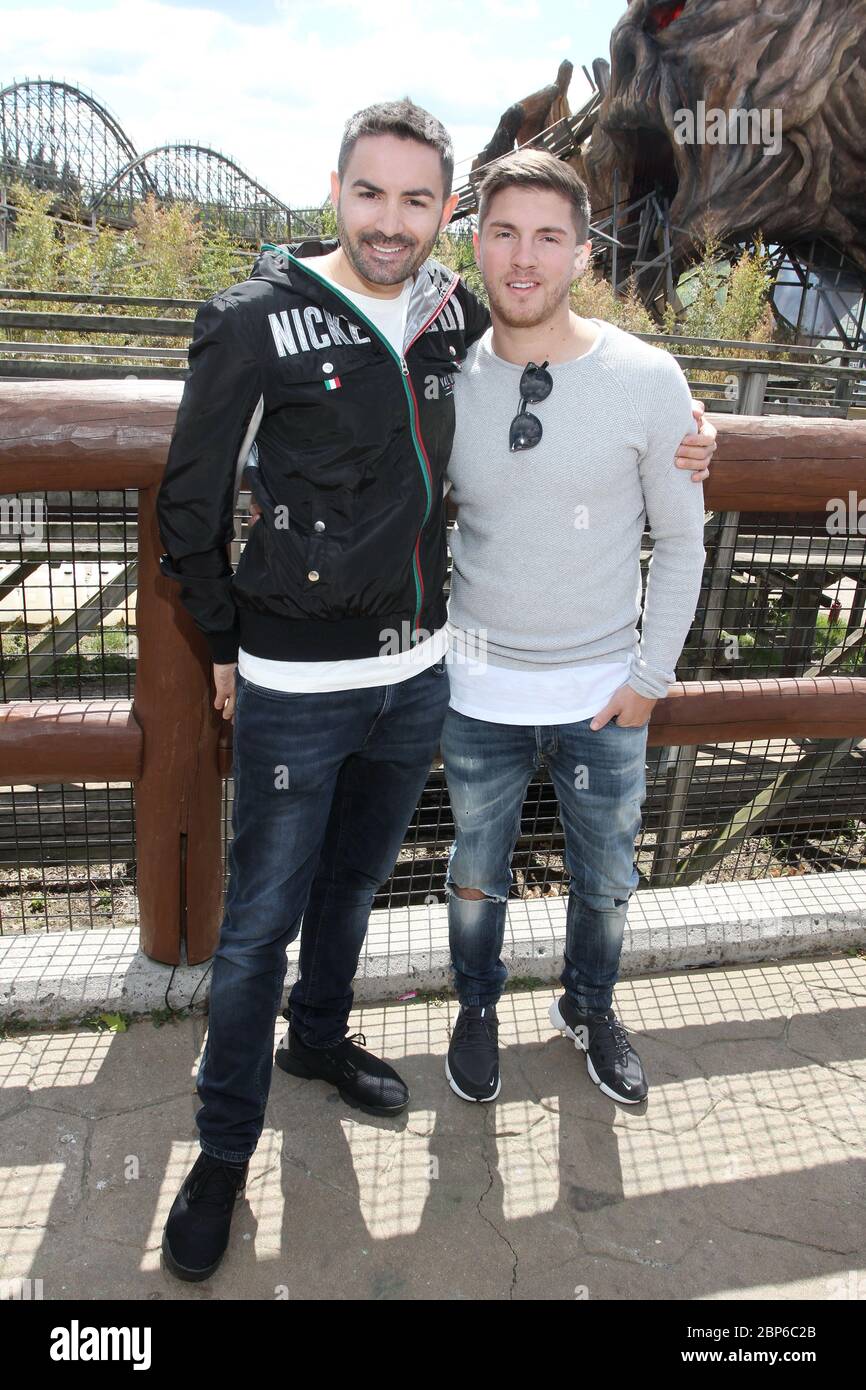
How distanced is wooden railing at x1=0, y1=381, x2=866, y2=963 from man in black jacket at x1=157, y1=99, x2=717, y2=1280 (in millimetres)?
331

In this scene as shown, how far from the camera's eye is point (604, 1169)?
218 cm

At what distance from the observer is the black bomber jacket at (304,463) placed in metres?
1.69

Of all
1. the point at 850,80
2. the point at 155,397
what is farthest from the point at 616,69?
the point at 155,397

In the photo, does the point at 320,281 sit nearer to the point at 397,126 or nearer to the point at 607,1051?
the point at 397,126

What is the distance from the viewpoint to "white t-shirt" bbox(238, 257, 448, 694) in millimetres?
1813

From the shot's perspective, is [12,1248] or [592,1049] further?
[592,1049]

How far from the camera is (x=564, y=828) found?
2.32m

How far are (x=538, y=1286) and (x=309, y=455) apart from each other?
5.46ft

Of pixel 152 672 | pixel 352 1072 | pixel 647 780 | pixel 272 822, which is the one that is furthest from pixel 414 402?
pixel 647 780

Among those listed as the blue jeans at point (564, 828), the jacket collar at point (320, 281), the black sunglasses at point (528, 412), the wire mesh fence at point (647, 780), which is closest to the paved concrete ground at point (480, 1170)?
the blue jeans at point (564, 828)

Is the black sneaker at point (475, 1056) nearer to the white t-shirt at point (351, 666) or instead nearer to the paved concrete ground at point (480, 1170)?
the paved concrete ground at point (480, 1170)

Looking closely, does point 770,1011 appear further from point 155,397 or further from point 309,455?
point 155,397

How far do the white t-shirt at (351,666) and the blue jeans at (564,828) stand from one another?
0.36 m

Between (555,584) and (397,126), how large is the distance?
3.02ft
